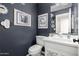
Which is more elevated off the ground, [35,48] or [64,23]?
[64,23]

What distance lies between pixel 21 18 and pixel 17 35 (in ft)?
0.92

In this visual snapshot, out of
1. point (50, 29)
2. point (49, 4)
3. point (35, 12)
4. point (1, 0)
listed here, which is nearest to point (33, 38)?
point (50, 29)

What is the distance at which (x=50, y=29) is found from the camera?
133 centimetres

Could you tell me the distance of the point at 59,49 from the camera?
47.7 inches

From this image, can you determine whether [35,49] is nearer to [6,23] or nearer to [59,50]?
[59,50]

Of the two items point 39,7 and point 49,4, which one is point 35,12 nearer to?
point 39,7

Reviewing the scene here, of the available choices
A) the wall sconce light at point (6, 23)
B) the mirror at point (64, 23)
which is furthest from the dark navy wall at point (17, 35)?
the mirror at point (64, 23)

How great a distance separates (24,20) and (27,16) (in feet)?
0.28

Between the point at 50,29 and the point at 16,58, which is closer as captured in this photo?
the point at 16,58

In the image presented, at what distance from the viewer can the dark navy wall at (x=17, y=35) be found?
1.20m

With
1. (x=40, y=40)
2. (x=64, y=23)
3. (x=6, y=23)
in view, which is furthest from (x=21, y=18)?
(x=64, y=23)

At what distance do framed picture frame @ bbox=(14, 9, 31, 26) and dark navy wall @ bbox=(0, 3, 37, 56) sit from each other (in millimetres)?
49

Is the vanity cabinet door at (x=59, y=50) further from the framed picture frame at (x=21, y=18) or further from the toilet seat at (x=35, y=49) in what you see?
the framed picture frame at (x=21, y=18)

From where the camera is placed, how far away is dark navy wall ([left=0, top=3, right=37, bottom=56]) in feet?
3.95
